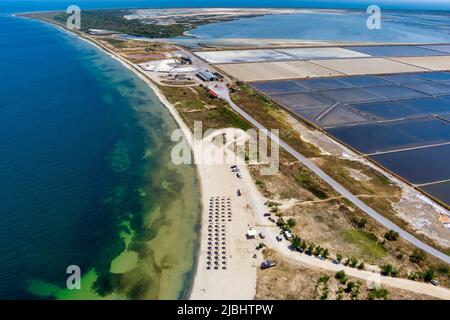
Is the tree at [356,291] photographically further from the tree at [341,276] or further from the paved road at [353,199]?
the paved road at [353,199]

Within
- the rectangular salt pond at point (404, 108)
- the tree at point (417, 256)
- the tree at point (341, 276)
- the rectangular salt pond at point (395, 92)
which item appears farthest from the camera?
the rectangular salt pond at point (395, 92)

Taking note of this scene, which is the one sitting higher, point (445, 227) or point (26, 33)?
point (26, 33)

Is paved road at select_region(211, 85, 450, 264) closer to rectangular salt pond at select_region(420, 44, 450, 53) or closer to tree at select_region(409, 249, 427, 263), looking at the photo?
tree at select_region(409, 249, 427, 263)

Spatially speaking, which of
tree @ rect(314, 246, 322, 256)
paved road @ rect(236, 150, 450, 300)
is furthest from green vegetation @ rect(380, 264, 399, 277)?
tree @ rect(314, 246, 322, 256)

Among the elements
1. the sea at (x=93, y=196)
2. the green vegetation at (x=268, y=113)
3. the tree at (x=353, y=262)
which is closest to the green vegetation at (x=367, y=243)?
the tree at (x=353, y=262)

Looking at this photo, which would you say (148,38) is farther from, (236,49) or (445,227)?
(445,227)

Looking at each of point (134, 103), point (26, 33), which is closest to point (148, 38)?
point (26, 33)
